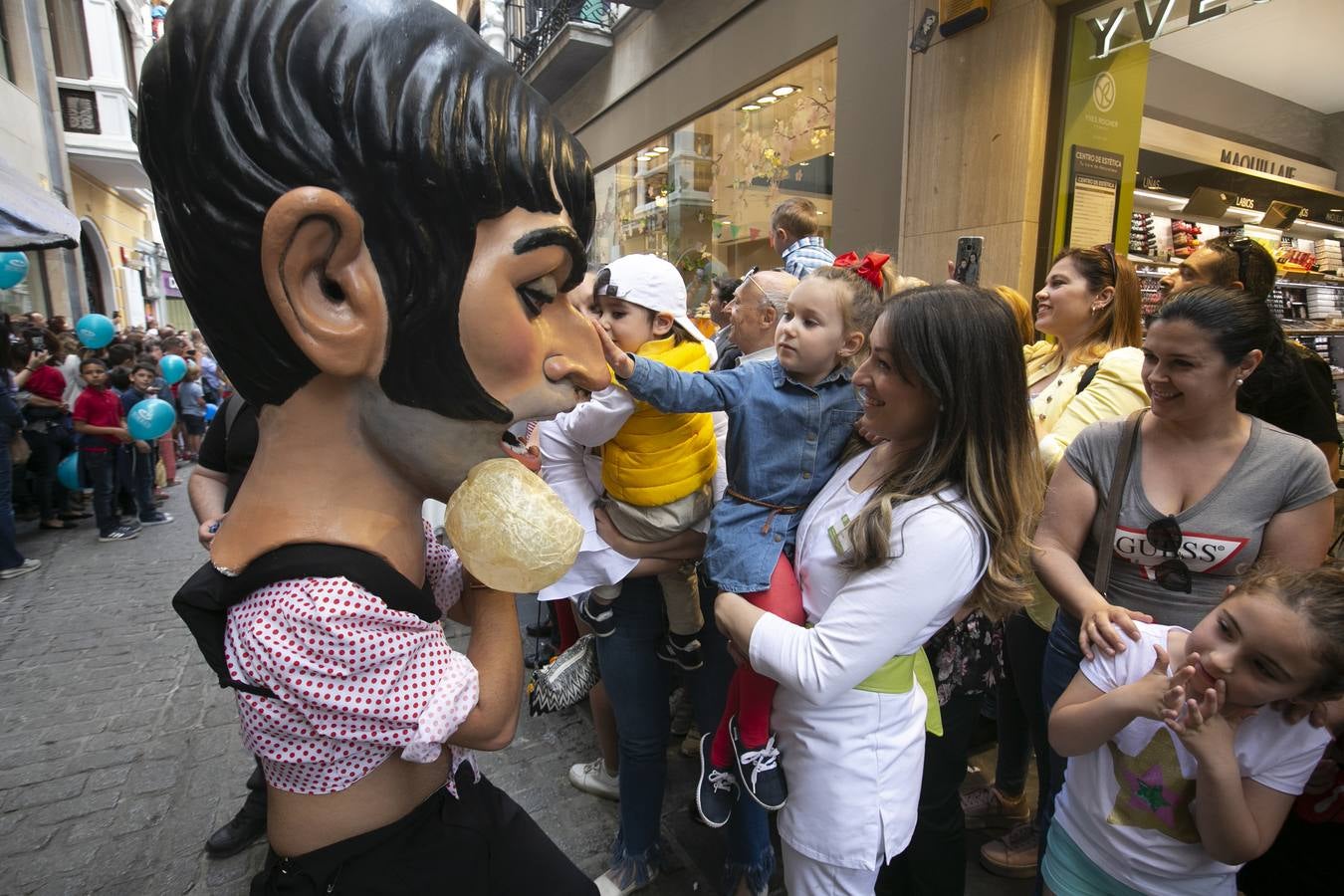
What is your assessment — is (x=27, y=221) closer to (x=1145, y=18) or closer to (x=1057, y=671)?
(x=1057, y=671)

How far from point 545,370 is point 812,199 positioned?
5790 mm

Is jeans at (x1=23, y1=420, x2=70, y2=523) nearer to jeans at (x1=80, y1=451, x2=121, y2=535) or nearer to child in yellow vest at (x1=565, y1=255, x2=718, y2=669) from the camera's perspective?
jeans at (x1=80, y1=451, x2=121, y2=535)

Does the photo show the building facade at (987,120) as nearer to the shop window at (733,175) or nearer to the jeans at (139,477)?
the shop window at (733,175)

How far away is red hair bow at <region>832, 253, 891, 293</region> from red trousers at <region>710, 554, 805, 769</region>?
2.89ft

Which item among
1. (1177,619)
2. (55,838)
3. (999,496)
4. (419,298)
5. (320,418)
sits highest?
(419,298)

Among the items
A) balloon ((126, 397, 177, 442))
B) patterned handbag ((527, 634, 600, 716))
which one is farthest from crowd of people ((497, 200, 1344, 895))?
balloon ((126, 397, 177, 442))

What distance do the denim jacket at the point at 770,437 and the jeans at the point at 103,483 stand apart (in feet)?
21.9

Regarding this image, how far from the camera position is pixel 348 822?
972 millimetres

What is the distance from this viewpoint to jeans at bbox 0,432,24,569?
5.14 meters

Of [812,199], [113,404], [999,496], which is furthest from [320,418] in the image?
[113,404]

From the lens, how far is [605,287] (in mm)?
2043

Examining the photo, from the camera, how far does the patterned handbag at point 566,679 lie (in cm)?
223

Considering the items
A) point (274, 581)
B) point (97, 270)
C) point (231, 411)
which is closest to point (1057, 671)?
point (274, 581)

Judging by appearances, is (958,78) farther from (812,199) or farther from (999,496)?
(999,496)
